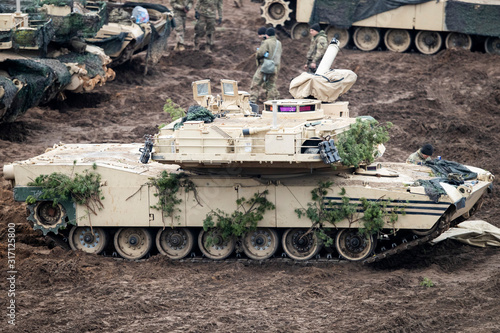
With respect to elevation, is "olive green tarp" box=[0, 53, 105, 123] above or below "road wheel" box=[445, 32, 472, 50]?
below

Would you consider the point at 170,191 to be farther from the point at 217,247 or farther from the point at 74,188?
the point at 74,188

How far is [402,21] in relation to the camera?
3177 cm

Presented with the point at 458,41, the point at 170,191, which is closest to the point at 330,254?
the point at 170,191

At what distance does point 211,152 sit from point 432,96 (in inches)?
562

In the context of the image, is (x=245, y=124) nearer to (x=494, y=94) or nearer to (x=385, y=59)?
(x=494, y=94)

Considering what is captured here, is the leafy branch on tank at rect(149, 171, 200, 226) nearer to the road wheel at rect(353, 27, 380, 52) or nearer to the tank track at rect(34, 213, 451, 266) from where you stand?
the tank track at rect(34, 213, 451, 266)

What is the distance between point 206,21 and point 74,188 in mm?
17826

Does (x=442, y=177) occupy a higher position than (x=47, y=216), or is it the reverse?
(x=442, y=177)

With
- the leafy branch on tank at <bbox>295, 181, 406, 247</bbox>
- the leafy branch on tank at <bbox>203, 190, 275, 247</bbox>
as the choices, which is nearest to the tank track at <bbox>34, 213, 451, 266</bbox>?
the leafy branch on tank at <bbox>295, 181, 406, 247</bbox>

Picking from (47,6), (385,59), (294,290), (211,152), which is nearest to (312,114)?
(211,152)

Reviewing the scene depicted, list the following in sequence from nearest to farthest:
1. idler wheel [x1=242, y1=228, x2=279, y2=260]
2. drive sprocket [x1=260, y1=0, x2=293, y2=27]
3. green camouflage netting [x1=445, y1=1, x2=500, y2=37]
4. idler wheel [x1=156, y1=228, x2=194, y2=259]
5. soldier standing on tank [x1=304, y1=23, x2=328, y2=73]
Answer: idler wheel [x1=242, y1=228, x2=279, y2=260]
idler wheel [x1=156, y1=228, x2=194, y2=259]
soldier standing on tank [x1=304, y1=23, x2=328, y2=73]
green camouflage netting [x1=445, y1=1, x2=500, y2=37]
drive sprocket [x1=260, y1=0, x2=293, y2=27]

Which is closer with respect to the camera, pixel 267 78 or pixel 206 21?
pixel 267 78

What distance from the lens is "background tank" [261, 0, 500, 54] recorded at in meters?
30.9

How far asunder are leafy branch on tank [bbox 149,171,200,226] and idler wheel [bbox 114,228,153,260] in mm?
749
